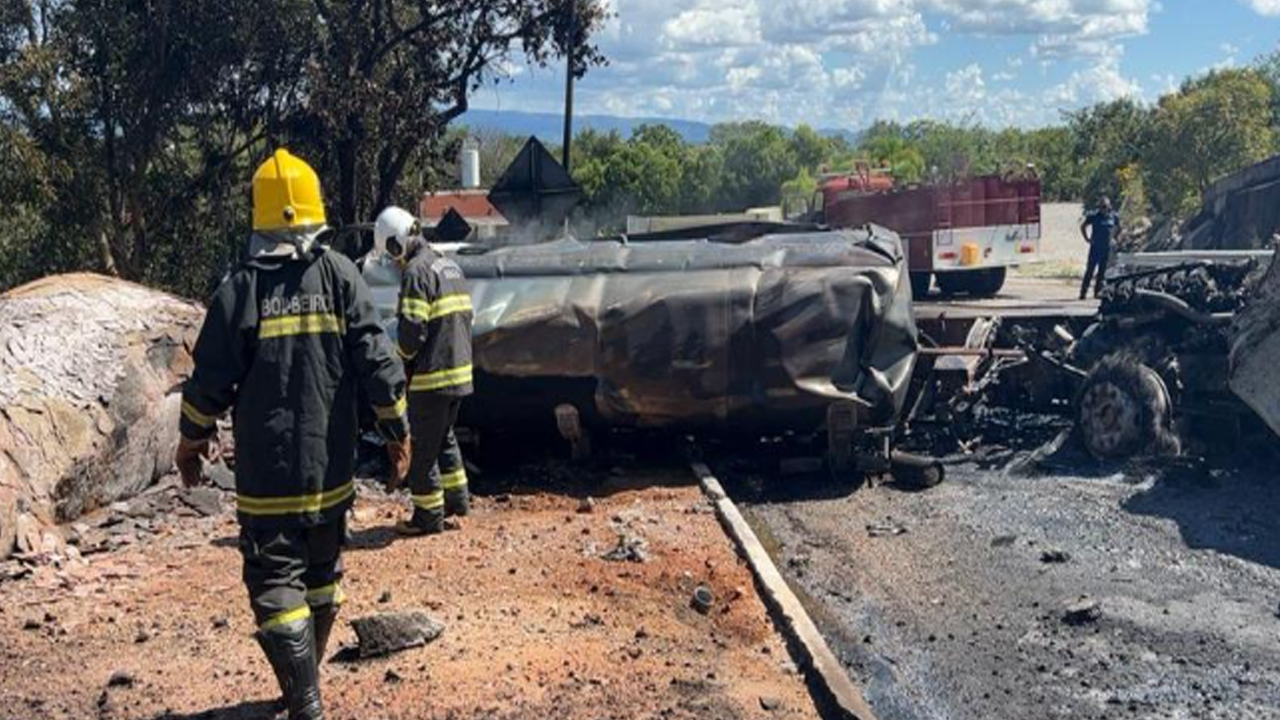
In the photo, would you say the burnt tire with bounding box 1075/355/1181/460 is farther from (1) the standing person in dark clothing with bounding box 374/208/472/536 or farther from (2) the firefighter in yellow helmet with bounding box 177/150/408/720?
(2) the firefighter in yellow helmet with bounding box 177/150/408/720

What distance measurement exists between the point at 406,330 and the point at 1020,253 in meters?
15.2

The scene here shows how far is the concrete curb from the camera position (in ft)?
16.5

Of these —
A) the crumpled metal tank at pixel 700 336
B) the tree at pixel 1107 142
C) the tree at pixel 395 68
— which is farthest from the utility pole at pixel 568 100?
the tree at pixel 1107 142

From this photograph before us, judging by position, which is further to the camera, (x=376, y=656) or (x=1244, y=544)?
(x=1244, y=544)

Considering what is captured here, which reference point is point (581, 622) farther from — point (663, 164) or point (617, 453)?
point (663, 164)

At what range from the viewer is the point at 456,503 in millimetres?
7910

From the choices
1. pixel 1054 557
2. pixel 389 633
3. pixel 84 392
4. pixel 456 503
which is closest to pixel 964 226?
pixel 1054 557

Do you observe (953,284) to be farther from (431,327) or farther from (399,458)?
(399,458)

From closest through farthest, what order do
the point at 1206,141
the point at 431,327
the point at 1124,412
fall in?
1. the point at 431,327
2. the point at 1124,412
3. the point at 1206,141

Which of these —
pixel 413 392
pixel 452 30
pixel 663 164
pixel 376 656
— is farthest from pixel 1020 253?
pixel 663 164

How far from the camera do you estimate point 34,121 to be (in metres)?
15.1

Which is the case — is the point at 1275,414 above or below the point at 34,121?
below

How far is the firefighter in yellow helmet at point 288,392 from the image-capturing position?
15.3 feet

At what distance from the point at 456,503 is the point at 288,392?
10.9ft
